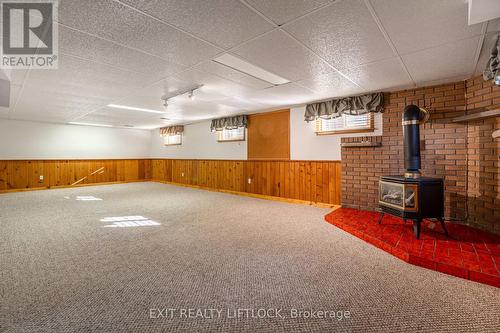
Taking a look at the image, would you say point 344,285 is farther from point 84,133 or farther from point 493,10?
point 84,133

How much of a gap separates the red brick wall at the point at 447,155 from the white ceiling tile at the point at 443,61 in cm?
41

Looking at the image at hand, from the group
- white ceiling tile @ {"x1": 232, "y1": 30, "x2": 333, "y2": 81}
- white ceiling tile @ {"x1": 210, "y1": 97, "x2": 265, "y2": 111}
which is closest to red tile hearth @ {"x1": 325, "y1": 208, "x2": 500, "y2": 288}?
white ceiling tile @ {"x1": 232, "y1": 30, "x2": 333, "y2": 81}

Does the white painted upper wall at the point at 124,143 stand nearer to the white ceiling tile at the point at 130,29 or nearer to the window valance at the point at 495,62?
the window valance at the point at 495,62

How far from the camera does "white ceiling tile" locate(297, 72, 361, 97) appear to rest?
3430 mm

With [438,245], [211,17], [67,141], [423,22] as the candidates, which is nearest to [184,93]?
[211,17]

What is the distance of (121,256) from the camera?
2.53 m

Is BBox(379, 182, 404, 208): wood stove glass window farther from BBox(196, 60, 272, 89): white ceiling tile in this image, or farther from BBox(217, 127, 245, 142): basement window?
BBox(217, 127, 245, 142): basement window

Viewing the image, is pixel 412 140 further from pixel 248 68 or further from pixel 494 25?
pixel 248 68

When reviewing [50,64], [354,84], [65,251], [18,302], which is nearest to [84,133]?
[50,64]

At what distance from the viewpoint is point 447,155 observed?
3646 mm

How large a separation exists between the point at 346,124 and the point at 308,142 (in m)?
0.89

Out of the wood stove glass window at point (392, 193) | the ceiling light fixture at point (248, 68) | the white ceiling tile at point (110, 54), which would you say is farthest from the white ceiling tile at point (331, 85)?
the white ceiling tile at point (110, 54)

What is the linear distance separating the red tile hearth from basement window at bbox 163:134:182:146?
6.73m

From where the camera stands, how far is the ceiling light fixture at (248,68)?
281 centimetres
